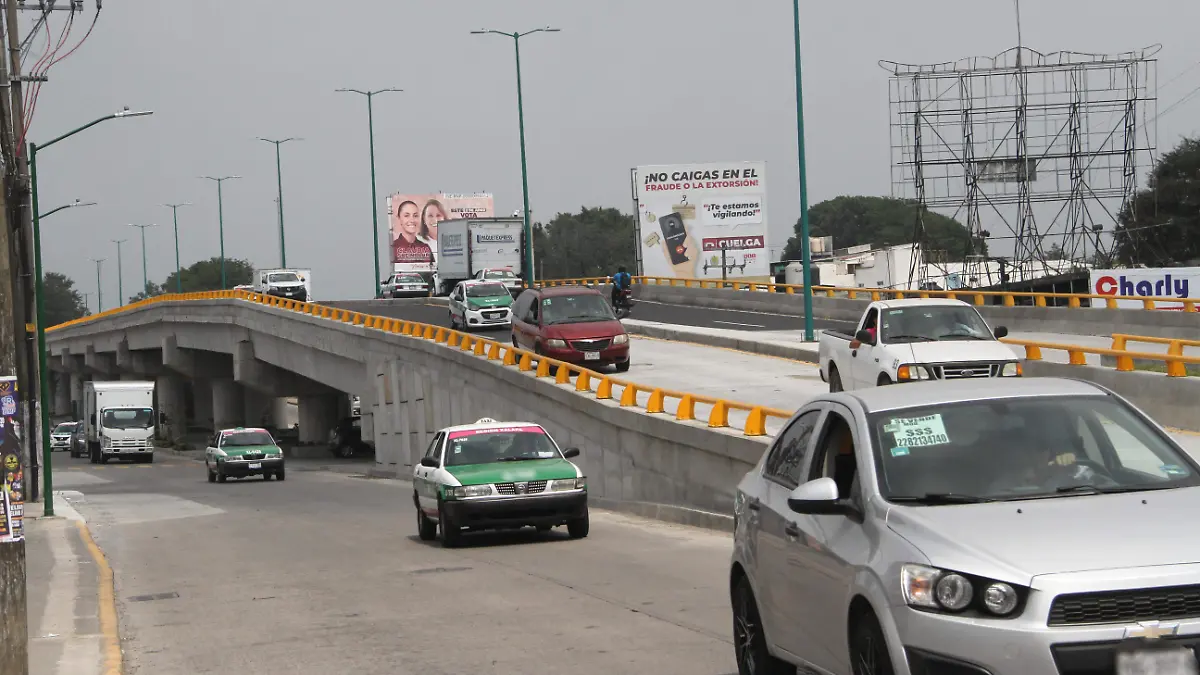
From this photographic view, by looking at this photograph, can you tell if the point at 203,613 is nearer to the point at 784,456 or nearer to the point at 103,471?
the point at 784,456

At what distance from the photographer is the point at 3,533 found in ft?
26.7

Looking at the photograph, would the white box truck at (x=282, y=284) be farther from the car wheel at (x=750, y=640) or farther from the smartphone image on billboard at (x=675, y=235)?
the car wheel at (x=750, y=640)

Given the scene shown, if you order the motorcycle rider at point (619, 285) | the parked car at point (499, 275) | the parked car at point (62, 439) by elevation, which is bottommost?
the parked car at point (62, 439)

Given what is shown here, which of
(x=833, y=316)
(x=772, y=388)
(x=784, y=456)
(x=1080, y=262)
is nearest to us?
(x=784, y=456)

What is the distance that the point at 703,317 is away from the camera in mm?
56562

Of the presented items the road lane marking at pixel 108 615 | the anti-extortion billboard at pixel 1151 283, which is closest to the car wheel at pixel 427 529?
the road lane marking at pixel 108 615

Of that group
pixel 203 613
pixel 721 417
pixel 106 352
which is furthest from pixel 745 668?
pixel 106 352

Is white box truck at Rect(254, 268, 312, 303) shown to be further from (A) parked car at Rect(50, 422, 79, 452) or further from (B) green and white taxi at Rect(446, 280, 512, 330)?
(B) green and white taxi at Rect(446, 280, 512, 330)

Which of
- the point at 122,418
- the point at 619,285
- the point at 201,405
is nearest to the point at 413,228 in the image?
the point at 201,405

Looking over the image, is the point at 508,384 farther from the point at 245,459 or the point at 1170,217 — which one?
the point at 1170,217

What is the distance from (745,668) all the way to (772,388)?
2355 centimetres

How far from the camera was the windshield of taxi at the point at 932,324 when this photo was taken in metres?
23.3

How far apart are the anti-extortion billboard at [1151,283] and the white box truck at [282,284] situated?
48.1 m

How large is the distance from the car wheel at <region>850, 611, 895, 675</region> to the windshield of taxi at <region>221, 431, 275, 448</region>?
42880 mm
